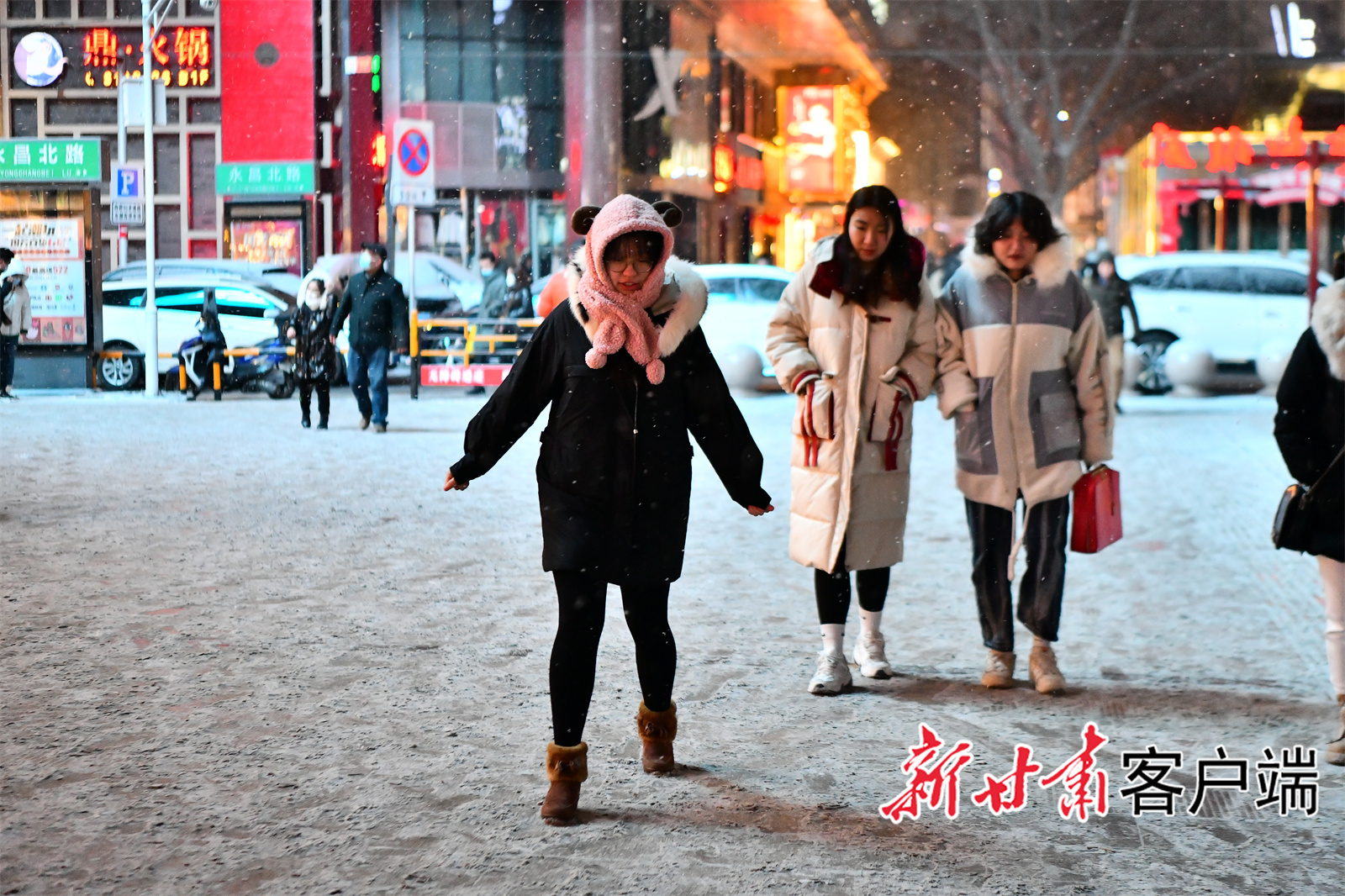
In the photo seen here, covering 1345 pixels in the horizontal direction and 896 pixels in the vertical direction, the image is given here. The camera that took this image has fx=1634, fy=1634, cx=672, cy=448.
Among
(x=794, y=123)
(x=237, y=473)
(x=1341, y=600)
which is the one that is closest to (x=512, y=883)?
(x=1341, y=600)

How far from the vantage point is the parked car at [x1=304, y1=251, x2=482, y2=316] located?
22597mm

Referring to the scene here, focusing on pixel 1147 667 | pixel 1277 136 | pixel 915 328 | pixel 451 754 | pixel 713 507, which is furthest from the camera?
pixel 1277 136

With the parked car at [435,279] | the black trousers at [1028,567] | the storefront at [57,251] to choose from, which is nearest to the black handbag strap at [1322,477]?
the black trousers at [1028,567]

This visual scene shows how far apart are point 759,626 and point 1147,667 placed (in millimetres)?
1465

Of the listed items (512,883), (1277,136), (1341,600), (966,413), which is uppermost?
(1277,136)

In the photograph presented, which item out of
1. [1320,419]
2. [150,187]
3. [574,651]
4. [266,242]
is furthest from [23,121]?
[1320,419]

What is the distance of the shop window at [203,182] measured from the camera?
61.5ft

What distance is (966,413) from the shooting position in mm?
5258

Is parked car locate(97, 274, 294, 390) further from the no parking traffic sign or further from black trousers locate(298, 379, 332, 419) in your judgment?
black trousers locate(298, 379, 332, 419)

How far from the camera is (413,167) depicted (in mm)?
18516

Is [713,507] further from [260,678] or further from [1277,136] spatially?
[1277,136]

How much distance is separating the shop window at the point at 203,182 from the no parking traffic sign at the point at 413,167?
7.05 ft

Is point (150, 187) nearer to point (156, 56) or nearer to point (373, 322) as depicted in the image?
point (156, 56)

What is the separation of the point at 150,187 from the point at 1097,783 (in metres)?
16.9
